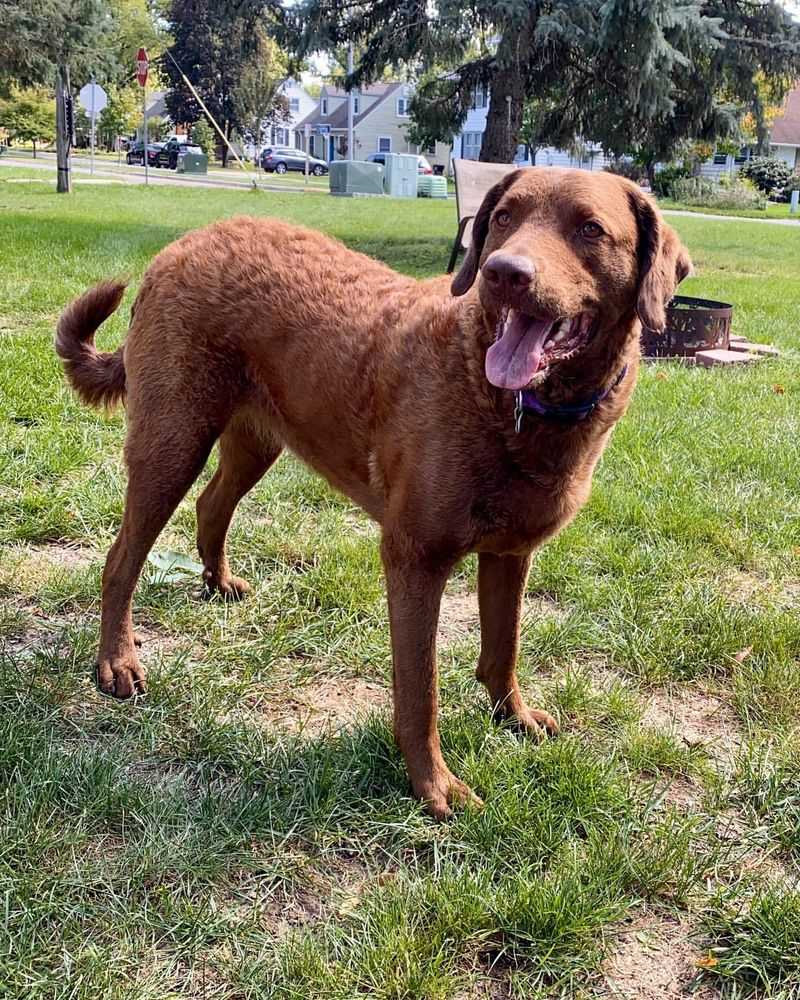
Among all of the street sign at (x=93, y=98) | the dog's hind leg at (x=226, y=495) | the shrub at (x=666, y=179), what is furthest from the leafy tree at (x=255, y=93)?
the dog's hind leg at (x=226, y=495)

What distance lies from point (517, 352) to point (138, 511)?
143cm

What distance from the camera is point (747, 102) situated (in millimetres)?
13344

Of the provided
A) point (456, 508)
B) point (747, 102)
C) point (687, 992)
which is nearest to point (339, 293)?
point (456, 508)

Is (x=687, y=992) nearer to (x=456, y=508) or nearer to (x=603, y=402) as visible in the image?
(x=456, y=508)

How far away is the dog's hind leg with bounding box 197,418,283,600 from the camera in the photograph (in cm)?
340

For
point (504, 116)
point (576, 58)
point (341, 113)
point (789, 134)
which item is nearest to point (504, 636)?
point (576, 58)

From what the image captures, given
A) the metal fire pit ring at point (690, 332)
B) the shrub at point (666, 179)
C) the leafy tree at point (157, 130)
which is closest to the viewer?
the metal fire pit ring at point (690, 332)

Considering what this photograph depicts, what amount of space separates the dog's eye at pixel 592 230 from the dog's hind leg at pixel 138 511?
1.33m

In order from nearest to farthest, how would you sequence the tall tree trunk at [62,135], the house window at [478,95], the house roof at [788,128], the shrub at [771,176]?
1. the house window at [478,95]
2. the tall tree trunk at [62,135]
3. the shrub at [771,176]
4. the house roof at [788,128]

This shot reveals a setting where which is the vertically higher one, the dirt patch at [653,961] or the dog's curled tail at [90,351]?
the dog's curled tail at [90,351]

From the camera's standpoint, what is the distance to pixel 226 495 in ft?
Result: 11.4

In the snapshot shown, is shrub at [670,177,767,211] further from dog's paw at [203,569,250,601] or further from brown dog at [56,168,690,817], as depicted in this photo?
brown dog at [56,168,690,817]

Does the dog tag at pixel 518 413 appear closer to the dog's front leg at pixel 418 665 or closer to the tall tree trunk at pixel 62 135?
the dog's front leg at pixel 418 665

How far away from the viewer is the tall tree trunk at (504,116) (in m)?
12.5
